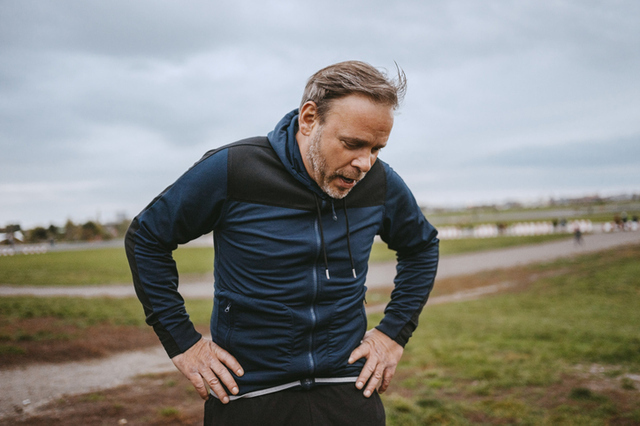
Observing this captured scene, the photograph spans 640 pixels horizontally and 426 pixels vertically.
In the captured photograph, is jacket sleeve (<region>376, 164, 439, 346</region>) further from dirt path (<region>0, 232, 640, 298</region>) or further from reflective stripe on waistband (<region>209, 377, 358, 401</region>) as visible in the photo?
dirt path (<region>0, 232, 640, 298</region>)

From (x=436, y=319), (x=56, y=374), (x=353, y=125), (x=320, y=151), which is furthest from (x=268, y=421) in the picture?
(x=436, y=319)

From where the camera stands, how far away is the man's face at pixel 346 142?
2.03 meters

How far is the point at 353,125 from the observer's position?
2033 millimetres

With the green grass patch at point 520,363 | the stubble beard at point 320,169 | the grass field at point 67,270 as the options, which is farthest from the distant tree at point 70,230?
the stubble beard at point 320,169

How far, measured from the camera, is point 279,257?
2.11 meters

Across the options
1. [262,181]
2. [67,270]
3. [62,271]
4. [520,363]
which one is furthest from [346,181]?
[67,270]

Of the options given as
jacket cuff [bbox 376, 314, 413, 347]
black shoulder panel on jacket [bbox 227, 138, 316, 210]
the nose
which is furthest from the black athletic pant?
the nose

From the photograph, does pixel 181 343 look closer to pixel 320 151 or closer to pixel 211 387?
pixel 211 387

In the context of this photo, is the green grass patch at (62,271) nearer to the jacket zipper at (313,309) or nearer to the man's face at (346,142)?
the jacket zipper at (313,309)

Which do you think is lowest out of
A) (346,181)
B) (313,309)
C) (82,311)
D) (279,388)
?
(82,311)

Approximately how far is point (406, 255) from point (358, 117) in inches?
42.1

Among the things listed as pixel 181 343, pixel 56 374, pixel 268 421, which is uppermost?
pixel 181 343

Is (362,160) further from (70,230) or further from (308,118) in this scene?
(70,230)

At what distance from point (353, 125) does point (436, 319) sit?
12596 millimetres
